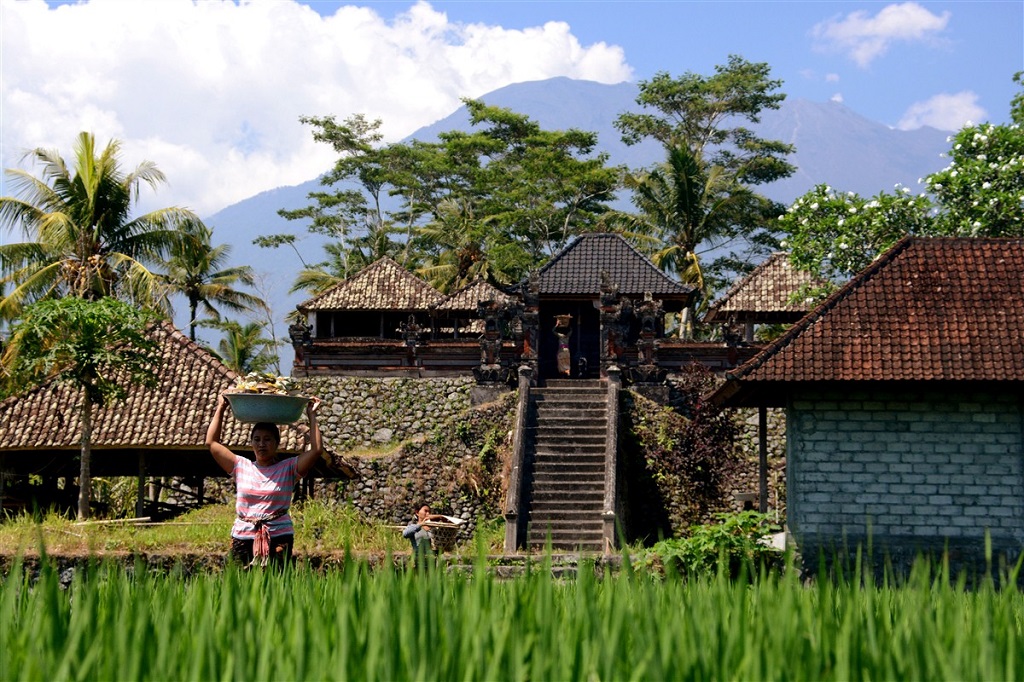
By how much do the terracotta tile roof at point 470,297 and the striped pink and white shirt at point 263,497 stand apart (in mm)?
23549

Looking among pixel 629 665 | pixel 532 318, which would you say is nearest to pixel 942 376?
pixel 532 318

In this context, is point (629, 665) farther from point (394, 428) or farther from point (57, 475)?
point (394, 428)

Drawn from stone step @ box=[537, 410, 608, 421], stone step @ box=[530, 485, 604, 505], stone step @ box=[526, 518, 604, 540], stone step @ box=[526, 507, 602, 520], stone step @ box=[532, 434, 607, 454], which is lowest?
stone step @ box=[526, 518, 604, 540]

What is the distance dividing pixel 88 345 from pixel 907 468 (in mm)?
11711

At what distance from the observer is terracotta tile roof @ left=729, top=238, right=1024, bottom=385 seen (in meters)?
15.7

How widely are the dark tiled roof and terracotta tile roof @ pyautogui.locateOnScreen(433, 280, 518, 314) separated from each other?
202 centimetres

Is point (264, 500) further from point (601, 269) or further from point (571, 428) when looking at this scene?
point (601, 269)

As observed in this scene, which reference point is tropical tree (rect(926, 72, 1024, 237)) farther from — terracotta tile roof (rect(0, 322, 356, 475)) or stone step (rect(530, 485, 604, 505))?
terracotta tile roof (rect(0, 322, 356, 475))

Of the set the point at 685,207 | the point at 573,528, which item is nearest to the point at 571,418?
the point at 573,528

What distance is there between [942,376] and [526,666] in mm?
13994

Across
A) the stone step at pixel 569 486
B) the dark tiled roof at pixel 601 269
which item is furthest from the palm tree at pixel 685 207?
the stone step at pixel 569 486

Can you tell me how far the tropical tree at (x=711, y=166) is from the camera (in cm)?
3794

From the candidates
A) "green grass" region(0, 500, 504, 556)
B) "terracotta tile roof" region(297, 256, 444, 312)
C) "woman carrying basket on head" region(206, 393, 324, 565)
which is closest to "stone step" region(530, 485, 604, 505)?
"green grass" region(0, 500, 504, 556)

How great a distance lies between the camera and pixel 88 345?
18.4 m
